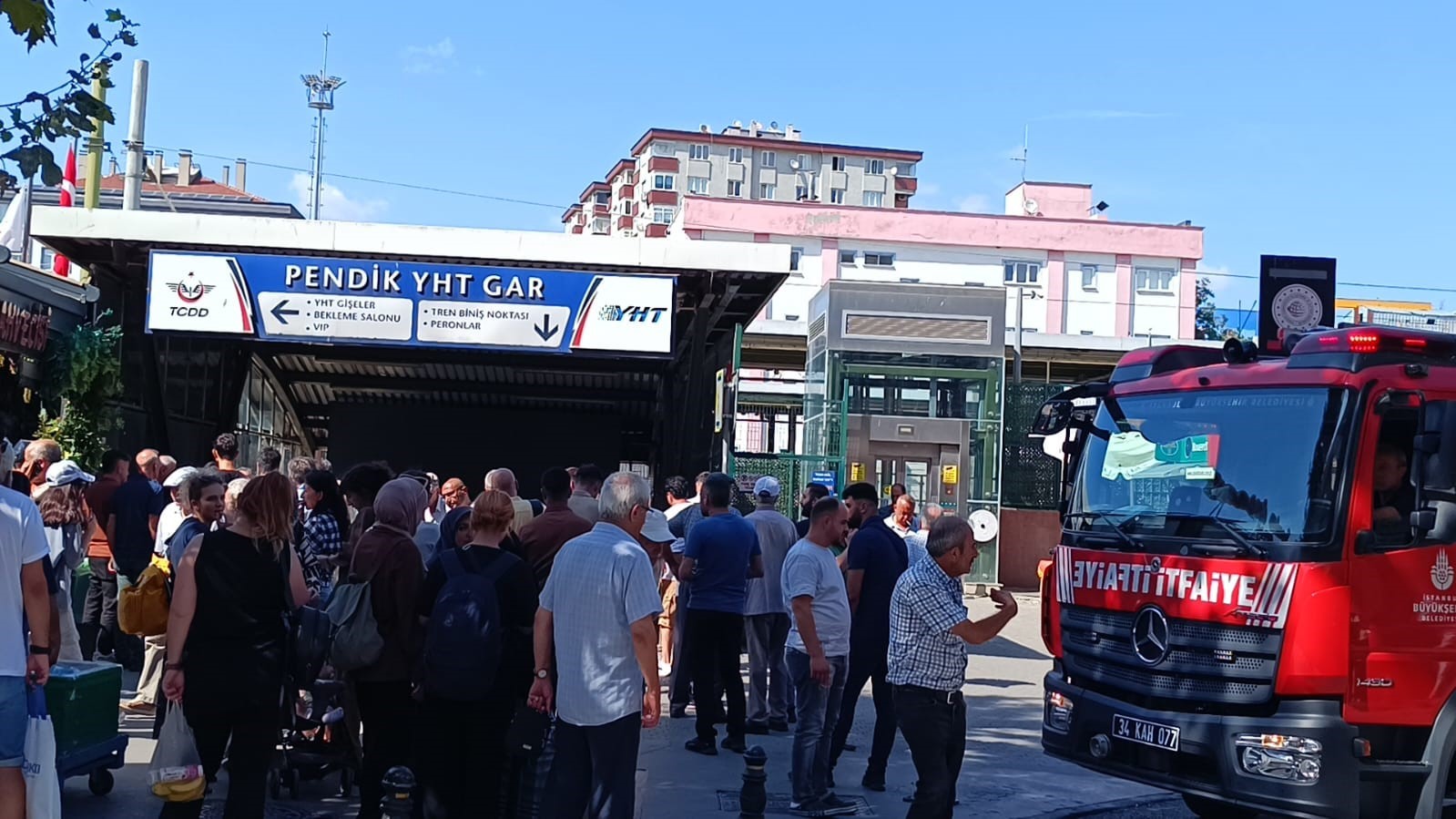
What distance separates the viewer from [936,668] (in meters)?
6.86

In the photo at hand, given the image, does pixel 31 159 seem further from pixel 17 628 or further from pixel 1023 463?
pixel 1023 463

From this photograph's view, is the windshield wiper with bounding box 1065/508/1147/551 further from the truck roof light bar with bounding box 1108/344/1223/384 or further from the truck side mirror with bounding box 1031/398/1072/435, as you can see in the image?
the truck roof light bar with bounding box 1108/344/1223/384

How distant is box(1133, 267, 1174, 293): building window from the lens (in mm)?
60094

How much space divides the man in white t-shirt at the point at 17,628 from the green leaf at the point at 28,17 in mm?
1981

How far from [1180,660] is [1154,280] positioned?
5536 cm

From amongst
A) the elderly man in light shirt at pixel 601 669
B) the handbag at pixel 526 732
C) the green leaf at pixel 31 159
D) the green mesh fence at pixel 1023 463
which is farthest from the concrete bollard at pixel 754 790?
the green mesh fence at pixel 1023 463

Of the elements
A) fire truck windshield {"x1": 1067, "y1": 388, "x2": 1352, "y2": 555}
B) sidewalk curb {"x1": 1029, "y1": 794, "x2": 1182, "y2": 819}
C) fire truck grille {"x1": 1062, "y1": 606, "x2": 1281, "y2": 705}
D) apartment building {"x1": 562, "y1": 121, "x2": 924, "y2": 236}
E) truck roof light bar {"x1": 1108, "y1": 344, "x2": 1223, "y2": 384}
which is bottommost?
sidewalk curb {"x1": 1029, "y1": 794, "x2": 1182, "y2": 819}

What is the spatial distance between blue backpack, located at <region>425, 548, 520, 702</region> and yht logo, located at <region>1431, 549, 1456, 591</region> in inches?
184

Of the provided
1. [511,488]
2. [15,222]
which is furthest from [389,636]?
[15,222]

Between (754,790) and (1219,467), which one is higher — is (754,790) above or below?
below

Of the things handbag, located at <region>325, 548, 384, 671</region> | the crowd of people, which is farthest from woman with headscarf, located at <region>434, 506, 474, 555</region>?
handbag, located at <region>325, 548, 384, 671</region>

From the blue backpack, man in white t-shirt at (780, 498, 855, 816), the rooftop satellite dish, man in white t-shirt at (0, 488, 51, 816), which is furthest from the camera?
the rooftop satellite dish

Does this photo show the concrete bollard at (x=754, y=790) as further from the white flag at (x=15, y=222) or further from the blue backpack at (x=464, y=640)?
the white flag at (x=15, y=222)

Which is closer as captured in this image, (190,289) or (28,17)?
(28,17)
